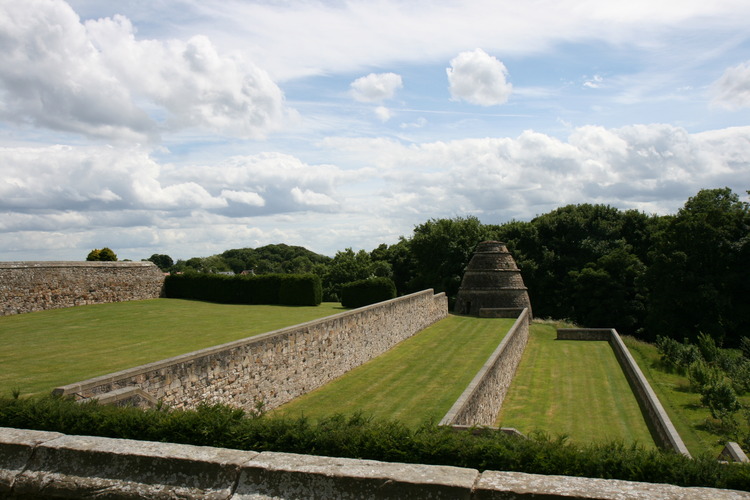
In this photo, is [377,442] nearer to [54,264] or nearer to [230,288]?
[54,264]

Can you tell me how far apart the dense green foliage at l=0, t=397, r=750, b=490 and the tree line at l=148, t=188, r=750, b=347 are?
3556cm

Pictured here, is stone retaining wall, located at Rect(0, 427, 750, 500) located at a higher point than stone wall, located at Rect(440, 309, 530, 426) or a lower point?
higher

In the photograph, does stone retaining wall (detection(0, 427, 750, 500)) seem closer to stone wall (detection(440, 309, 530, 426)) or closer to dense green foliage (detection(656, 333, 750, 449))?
stone wall (detection(440, 309, 530, 426))

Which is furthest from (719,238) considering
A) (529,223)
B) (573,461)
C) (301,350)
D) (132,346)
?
(573,461)

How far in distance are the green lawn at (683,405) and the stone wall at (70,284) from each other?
76.1ft

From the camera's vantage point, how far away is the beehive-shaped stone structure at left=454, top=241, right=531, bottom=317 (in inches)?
1430

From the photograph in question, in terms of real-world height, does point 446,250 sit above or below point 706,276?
above

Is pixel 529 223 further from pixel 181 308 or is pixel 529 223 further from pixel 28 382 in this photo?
pixel 28 382

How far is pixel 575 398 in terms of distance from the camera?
1814cm

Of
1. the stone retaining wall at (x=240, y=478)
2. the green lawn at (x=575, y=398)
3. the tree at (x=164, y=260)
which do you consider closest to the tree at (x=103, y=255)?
the green lawn at (x=575, y=398)

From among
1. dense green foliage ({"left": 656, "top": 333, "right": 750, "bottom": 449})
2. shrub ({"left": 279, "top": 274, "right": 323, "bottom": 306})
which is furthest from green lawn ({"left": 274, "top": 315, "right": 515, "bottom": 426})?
dense green foliage ({"left": 656, "top": 333, "right": 750, "bottom": 449})

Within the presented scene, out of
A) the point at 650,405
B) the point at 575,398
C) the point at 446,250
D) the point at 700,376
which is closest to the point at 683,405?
the point at 700,376

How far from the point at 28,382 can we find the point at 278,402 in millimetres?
5176

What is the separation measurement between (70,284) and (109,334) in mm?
8321
